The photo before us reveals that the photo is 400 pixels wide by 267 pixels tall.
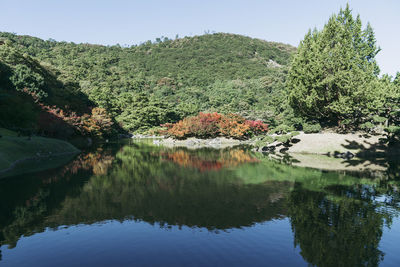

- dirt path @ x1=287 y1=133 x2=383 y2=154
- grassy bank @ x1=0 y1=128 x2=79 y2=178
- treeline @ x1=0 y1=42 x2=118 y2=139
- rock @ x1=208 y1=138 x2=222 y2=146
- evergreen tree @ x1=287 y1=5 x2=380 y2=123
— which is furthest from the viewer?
rock @ x1=208 y1=138 x2=222 y2=146

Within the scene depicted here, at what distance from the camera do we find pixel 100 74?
419 feet

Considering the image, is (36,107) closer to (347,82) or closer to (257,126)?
(257,126)

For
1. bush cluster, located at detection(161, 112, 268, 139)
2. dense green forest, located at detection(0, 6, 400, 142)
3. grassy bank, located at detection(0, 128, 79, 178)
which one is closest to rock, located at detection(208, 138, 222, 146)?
bush cluster, located at detection(161, 112, 268, 139)

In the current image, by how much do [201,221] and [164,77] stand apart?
138063mm

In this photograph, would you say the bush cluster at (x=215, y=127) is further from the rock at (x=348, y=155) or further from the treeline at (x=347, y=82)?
the rock at (x=348, y=155)

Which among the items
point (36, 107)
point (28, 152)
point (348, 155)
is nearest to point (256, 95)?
point (348, 155)

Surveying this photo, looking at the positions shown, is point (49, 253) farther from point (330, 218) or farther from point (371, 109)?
point (371, 109)

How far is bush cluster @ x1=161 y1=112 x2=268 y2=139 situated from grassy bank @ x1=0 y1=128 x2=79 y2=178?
74.8ft

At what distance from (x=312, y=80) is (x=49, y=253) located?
35914 mm

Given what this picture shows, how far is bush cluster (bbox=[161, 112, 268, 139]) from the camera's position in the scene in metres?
54.2

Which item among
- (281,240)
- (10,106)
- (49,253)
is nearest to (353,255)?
(281,240)

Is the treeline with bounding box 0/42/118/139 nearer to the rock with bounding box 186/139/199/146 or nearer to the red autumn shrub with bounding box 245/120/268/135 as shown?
the rock with bounding box 186/139/199/146

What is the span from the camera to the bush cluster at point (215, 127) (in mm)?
54219

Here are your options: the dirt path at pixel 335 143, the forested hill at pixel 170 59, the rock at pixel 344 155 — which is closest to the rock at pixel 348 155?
the rock at pixel 344 155
